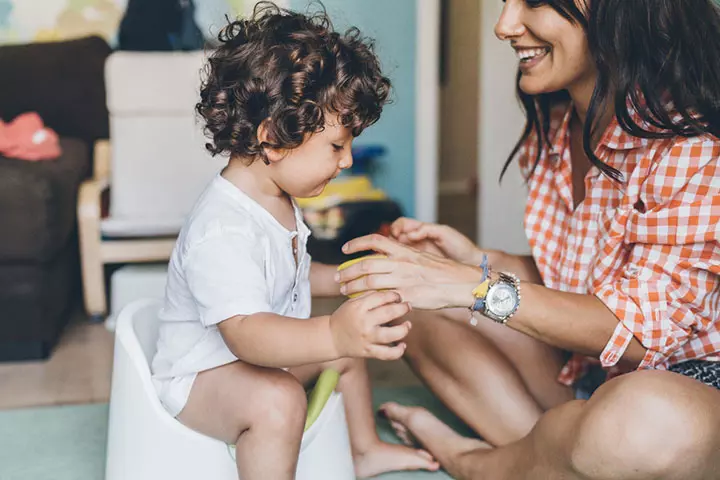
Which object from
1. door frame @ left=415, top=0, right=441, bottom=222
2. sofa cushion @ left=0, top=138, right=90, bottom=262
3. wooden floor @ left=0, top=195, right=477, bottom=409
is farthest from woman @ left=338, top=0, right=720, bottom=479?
door frame @ left=415, top=0, right=441, bottom=222

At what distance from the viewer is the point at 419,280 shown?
3.83ft

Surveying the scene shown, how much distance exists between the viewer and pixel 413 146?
321 centimetres

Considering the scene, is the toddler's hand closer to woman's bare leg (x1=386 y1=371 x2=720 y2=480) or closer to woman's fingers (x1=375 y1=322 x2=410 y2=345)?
woman's fingers (x1=375 y1=322 x2=410 y2=345)

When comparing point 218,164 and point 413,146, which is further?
point 413,146

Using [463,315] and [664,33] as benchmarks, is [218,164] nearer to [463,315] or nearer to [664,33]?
[463,315]

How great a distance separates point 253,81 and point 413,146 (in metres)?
2.11

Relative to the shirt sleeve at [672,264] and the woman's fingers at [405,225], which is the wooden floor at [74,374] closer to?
the woman's fingers at [405,225]

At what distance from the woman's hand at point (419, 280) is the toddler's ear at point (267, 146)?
0.16 meters

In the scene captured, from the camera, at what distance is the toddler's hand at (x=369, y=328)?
980mm

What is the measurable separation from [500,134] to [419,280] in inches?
61.4

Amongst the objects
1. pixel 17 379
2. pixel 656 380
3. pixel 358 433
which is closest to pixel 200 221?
pixel 358 433

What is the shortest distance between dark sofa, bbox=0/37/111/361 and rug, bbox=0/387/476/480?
A: 42 cm

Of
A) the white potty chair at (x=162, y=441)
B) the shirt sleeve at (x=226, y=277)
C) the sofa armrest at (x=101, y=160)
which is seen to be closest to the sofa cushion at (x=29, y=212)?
the sofa armrest at (x=101, y=160)

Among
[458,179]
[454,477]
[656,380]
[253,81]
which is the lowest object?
[458,179]
